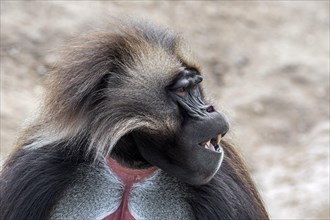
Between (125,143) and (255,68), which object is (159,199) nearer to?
(125,143)

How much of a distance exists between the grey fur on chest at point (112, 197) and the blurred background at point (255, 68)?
214cm

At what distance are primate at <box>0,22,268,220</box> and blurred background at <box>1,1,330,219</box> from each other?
210 centimetres

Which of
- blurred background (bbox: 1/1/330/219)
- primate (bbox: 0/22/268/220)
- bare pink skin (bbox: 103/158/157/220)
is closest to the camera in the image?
primate (bbox: 0/22/268/220)

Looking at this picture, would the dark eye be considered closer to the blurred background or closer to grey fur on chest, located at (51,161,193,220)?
grey fur on chest, located at (51,161,193,220)

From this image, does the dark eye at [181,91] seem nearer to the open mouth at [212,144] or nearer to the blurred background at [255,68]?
the open mouth at [212,144]

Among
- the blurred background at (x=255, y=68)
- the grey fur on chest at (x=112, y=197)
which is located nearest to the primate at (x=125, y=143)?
the grey fur on chest at (x=112, y=197)

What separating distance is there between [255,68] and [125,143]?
13.3 feet

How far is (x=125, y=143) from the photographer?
312cm

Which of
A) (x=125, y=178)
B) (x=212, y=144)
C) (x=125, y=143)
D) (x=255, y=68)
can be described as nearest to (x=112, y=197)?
(x=125, y=178)

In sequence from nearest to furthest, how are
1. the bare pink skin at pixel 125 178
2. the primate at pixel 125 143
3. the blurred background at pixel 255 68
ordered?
the primate at pixel 125 143, the bare pink skin at pixel 125 178, the blurred background at pixel 255 68

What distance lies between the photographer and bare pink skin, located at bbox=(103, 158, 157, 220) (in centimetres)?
324

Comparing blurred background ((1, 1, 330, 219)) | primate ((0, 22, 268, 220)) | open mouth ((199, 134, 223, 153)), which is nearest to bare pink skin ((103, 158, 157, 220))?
primate ((0, 22, 268, 220))

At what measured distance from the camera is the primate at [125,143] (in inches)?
118

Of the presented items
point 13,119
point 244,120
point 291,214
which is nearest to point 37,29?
point 13,119
